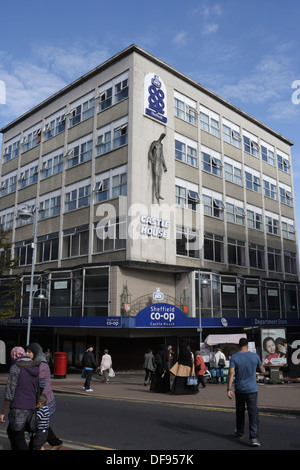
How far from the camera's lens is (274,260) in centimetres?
3906

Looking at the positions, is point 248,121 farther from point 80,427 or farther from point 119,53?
point 80,427

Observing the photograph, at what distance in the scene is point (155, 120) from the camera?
97.3 ft

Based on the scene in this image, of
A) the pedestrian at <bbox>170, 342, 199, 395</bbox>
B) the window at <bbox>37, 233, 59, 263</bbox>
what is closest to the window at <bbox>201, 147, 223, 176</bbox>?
the window at <bbox>37, 233, 59, 263</bbox>

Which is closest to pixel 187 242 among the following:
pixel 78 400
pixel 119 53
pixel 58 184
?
pixel 58 184

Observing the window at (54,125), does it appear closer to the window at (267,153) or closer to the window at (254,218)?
the window at (254,218)

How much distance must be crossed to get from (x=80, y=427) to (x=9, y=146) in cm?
3676

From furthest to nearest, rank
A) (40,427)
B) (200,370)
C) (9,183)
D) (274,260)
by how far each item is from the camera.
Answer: (9,183) → (274,260) → (200,370) → (40,427)

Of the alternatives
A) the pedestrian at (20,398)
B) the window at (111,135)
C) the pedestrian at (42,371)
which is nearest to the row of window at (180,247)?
the window at (111,135)

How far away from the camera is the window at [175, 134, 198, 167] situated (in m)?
31.4

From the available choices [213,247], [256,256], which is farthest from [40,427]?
[256,256]

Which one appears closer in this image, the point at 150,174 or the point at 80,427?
the point at 80,427

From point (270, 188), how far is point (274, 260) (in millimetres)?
6865

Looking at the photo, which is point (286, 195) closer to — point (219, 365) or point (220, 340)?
point (220, 340)

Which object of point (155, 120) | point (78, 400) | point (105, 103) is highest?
point (105, 103)
